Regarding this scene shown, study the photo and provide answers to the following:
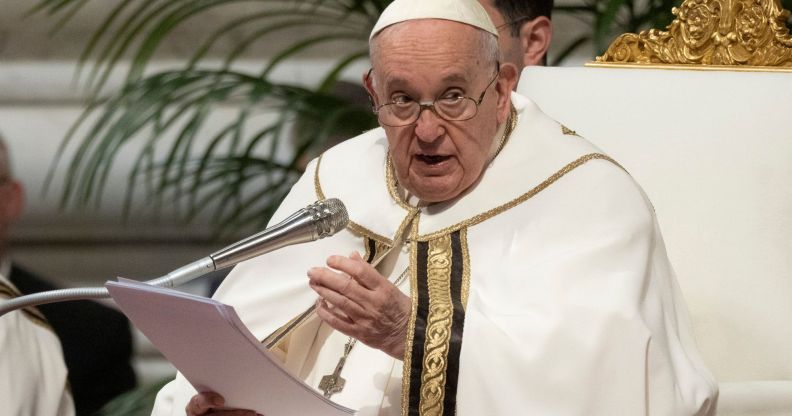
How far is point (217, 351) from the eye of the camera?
215 centimetres

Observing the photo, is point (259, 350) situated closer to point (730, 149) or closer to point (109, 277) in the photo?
point (730, 149)

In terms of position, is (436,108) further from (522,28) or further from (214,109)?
(214,109)

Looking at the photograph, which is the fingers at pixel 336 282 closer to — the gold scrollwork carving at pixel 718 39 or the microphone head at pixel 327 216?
the microphone head at pixel 327 216

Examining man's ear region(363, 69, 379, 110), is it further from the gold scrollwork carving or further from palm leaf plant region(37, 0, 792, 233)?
palm leaf plant region(37, 0, 792, 233)

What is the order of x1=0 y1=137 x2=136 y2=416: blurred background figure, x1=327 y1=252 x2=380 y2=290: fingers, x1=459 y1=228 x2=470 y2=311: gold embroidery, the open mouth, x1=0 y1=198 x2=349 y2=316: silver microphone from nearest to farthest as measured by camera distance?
x1=0 y1=198 x2=349 y2=316: silver microphone
x1=327 y1=252 x2=380 y2=290: fingers
x1=459 y1=228 x2=470 y2=311: gold embroidery
the open mouth
x1=0 y1=137 x2=136 y2=416: blurred background figure

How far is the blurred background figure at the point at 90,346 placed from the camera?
4.11 meters

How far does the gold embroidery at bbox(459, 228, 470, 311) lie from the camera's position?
7.83ft

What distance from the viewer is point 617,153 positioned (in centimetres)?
291

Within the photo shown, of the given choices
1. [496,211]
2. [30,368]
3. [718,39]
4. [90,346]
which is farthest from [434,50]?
[90,346]

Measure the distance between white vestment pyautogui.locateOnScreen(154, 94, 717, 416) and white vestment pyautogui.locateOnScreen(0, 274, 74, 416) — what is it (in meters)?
0.85

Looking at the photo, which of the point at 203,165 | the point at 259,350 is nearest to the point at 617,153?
the point at 259,350

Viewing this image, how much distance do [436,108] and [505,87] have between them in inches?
7.6

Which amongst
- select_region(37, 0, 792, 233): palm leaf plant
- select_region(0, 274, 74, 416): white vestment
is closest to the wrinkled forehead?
select_region(37, 0, 792, 233): palm leaf plant

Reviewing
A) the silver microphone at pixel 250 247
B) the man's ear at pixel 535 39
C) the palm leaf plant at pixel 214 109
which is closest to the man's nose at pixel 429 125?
the silver microphone at pixel 250 247
